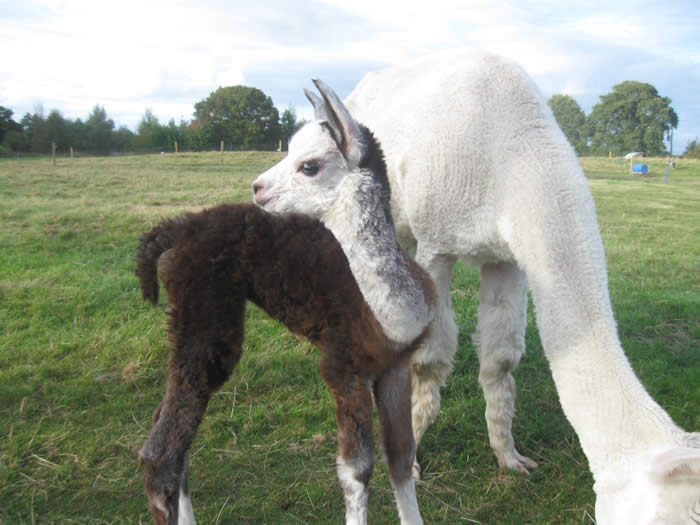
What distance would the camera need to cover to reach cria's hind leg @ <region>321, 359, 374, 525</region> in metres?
2.56

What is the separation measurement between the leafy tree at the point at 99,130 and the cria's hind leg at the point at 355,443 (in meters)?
47.3

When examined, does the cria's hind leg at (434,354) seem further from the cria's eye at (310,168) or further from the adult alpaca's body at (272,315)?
the cria's eye at (310,168)

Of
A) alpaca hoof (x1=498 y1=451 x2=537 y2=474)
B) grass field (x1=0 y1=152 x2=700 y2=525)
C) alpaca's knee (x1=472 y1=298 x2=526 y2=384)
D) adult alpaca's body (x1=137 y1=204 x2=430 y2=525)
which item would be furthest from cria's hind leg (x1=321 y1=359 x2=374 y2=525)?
alpaca hoof (x1=498 y1=451 x2=537 y2=474)

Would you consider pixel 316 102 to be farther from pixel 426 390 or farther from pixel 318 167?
pixel 426 390

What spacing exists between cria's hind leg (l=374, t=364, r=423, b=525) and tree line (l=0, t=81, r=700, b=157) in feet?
85.2

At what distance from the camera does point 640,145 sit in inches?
2285

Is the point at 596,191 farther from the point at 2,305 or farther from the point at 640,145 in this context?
the point at 640,145

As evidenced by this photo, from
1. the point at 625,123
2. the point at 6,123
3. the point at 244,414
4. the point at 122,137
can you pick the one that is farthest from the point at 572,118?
the point at 244,414

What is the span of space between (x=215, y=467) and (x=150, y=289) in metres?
1.31

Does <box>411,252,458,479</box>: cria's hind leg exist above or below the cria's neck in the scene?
below

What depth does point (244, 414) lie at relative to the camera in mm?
4082

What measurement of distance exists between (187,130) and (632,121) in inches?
1858

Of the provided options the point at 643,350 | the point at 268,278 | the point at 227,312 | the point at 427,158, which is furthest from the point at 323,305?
the point at 643,350

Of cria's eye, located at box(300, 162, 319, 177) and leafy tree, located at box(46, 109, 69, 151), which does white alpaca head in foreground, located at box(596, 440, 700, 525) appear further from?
leafy tree, located at box(46, 109, 69, 151)
